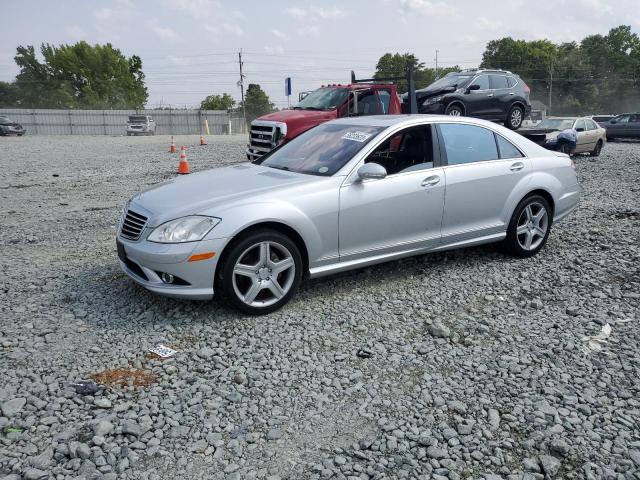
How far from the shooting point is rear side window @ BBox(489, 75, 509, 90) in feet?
49.3

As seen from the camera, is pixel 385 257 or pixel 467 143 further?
pixel 467 143

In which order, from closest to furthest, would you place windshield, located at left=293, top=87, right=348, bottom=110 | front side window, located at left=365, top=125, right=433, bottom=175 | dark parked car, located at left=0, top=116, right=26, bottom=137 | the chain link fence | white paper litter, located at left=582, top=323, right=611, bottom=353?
white paper litter, located at left=582, top=323, right=611, bottom=353
front side window, located at left=365, top=125, right=433, bottom=175
windshield, located at left=293, top=87, right=348, bottom=110
dark parked car, located at left=0, top=116, right=26, bottom=137
the chain link fence

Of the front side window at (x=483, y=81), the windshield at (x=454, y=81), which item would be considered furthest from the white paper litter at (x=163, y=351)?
the front side window at (x=483, y=81)

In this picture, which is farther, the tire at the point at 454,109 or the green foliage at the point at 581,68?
the green foliage at the point at 581,68

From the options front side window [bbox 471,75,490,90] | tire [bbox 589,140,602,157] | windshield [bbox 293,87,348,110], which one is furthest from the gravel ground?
tire [bbox 589,140,602,157]

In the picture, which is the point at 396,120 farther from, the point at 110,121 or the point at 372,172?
the point at 110,121

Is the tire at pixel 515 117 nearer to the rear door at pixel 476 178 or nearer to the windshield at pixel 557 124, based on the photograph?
the windshield at pixel 557 124

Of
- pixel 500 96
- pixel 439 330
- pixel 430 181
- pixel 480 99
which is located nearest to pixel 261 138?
pixel 480 99

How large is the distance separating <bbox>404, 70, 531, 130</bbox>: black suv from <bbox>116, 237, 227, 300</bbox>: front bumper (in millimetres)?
11236

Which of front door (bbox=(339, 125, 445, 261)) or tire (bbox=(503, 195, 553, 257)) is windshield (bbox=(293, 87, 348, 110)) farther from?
front door (bbox=(339, 125, 445, 261))

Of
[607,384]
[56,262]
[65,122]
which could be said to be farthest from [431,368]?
[65,122]

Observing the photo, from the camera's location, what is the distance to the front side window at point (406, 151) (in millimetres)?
5133

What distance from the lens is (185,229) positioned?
14.0 feet

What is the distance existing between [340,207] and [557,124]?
1570 cm
